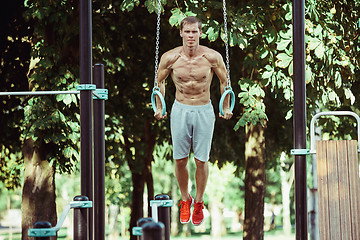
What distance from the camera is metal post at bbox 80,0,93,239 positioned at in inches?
258

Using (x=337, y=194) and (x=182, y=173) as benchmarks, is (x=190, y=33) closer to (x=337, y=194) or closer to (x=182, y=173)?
(x=182, y=173)

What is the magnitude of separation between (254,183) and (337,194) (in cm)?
634

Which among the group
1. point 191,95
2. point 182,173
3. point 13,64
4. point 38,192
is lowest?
point 38,192

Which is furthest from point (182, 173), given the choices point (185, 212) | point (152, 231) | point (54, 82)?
point (54, 82)

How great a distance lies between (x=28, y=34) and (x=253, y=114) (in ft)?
17.1

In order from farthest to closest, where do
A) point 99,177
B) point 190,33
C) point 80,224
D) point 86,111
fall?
point 99,177 < point 86,111 < point 190,33 < point 80,224

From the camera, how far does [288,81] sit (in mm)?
10648

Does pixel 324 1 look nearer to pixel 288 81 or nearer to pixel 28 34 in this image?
pixel 288 81

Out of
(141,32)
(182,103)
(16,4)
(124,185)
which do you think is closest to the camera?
(182,103)

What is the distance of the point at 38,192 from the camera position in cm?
1123

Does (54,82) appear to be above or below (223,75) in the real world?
above

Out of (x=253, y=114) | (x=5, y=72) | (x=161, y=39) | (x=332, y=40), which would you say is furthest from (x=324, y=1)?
(x=5, y=72)

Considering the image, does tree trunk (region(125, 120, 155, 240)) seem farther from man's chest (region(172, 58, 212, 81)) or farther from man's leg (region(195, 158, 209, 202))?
man's chest (region(172, 58, 212, 81))

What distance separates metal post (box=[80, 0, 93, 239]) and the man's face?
1.11m
